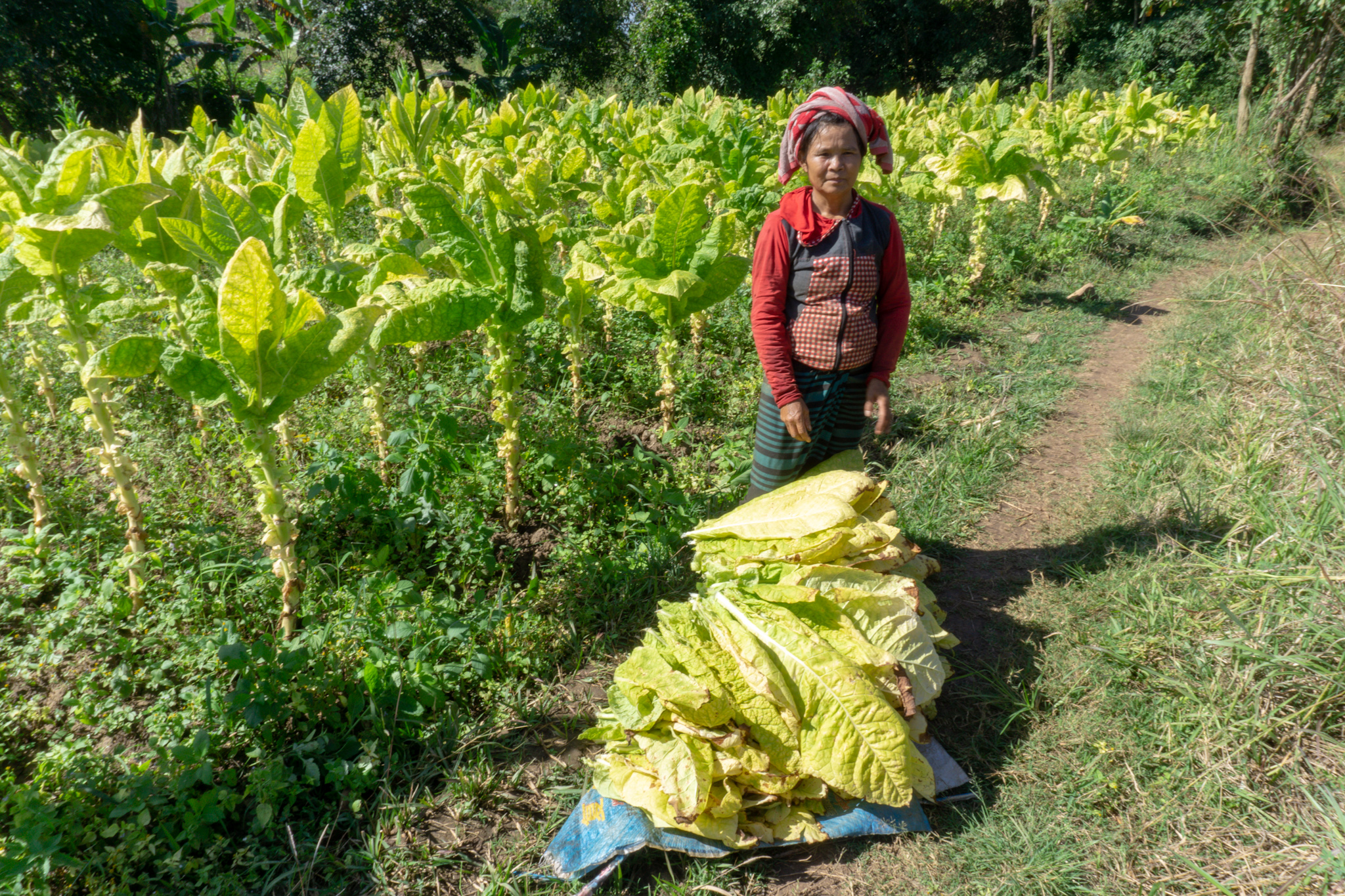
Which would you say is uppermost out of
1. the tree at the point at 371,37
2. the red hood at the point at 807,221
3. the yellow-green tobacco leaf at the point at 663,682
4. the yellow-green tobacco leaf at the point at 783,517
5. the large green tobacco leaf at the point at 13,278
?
the tree at the point at 371,37

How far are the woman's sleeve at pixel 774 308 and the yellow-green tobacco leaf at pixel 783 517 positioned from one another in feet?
1.23

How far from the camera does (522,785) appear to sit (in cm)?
236

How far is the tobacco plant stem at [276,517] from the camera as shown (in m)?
2.32

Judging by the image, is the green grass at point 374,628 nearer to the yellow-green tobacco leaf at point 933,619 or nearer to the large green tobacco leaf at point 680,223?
the yellow-green tobacco leaf at point 933,619

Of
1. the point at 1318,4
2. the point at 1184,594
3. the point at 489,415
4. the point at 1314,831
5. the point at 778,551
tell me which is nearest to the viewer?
the point at 1314,831

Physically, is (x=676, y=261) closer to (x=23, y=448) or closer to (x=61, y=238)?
(x=61, y=238)

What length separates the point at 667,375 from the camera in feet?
12.7

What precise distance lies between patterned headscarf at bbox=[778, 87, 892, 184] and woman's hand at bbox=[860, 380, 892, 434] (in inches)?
30.8

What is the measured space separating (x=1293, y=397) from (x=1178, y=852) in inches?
106

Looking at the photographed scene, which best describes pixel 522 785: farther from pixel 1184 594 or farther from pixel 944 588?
pixel 1184 594

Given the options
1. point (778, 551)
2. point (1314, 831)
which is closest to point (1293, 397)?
point (1314, 831)

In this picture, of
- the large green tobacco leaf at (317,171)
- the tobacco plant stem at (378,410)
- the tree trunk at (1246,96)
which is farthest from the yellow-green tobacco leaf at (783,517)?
the tree trunk at (1246,96)

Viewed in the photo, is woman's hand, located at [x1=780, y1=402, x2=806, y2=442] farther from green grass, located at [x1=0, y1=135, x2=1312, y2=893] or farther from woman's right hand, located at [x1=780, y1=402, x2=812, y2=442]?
green grass, located at [x1=0, y1=135, x2=1312, y2=893]

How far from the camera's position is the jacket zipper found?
261 centimetres
